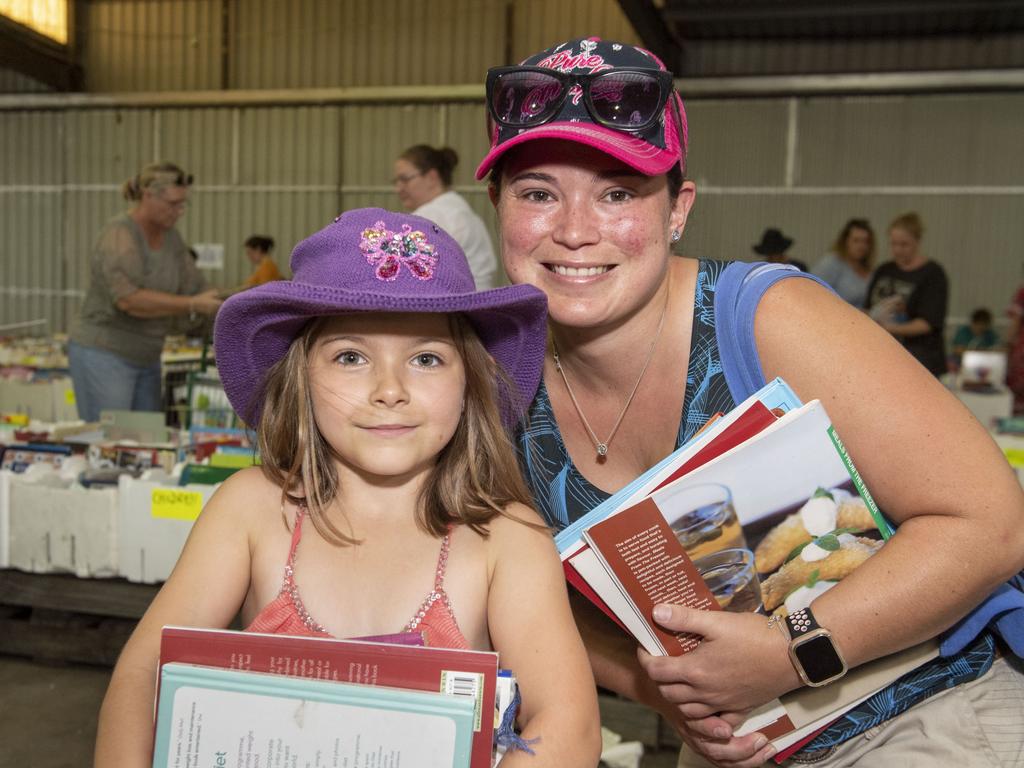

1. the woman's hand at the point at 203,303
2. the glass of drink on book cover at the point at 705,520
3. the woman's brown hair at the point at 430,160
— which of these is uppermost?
the woman's brown hair at the point at 430,160

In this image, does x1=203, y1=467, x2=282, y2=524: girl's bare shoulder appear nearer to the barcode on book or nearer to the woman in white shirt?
the barcode on book

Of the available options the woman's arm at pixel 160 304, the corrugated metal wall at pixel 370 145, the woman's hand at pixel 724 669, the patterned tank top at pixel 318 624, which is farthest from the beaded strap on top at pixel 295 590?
the corrugated metal wall at pixel 370 145

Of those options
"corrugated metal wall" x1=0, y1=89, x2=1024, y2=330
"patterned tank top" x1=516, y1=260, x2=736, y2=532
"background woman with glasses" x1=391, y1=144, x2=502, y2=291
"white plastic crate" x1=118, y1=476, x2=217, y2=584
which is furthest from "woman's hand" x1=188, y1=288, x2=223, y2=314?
"corrugated metal wall" x1=0, y1=89, x2=1024, y2=330

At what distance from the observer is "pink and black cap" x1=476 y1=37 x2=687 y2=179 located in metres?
1.22

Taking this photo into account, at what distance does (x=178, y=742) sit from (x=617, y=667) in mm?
690

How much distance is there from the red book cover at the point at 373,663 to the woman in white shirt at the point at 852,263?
6065 millimetres

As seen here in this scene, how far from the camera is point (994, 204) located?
36.1 ft

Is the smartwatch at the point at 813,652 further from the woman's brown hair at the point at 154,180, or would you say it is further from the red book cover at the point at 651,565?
the woman's brown hair at the point at 154,180

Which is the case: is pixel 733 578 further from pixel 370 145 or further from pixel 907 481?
pixel 370 145

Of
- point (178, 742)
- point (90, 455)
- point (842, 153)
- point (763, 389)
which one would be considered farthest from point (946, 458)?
point (842, 153)

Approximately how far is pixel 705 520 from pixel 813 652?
7.9 inches

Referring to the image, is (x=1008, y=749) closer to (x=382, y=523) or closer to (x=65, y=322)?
(x=382, y=523)

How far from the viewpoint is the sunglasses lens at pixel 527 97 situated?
126cm

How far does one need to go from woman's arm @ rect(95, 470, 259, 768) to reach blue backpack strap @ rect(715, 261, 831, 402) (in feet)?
2.20
